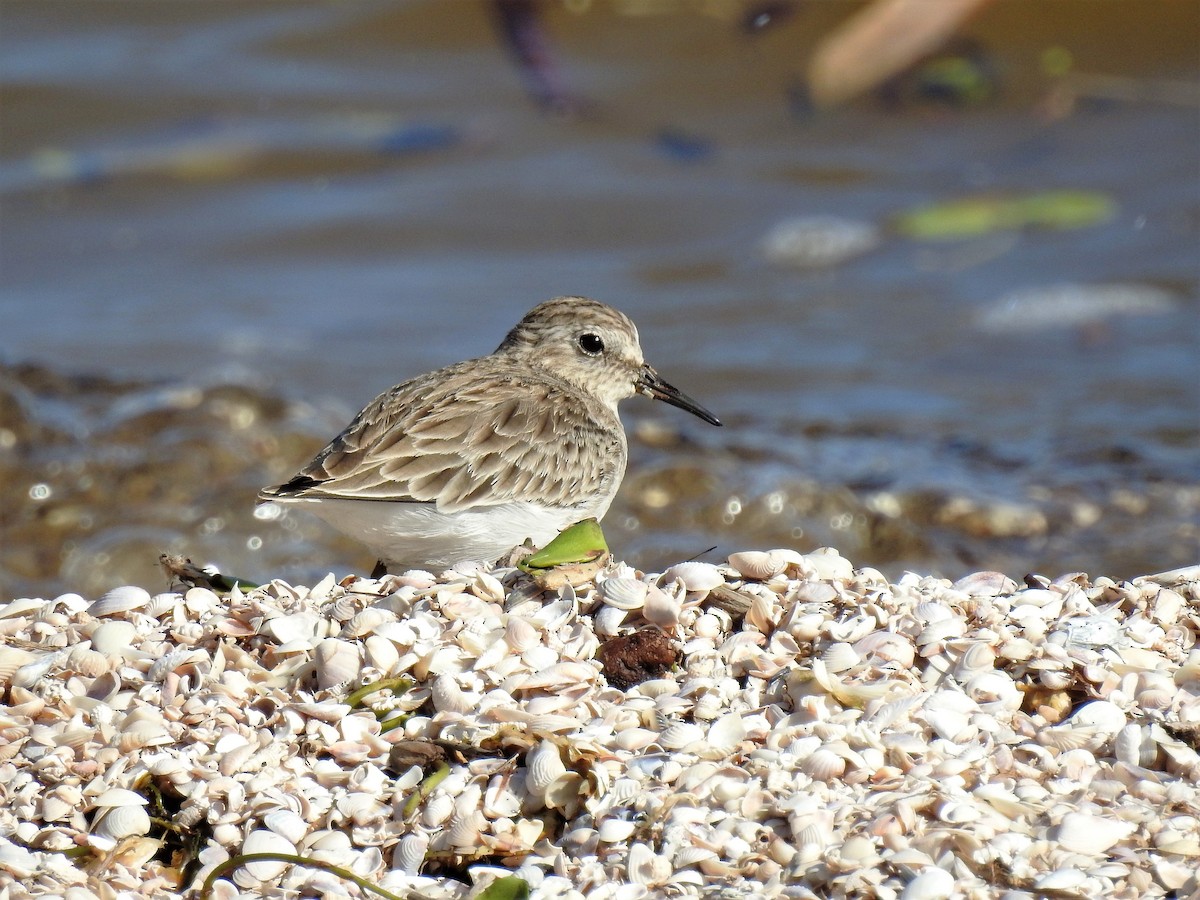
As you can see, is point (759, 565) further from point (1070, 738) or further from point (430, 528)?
point (430, 528)

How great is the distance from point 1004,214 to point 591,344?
21.6ft

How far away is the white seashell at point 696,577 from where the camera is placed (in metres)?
3.34

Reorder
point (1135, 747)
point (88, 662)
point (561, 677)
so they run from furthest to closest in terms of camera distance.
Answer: point (88, 662), point (561, 677), point (1135, 747)

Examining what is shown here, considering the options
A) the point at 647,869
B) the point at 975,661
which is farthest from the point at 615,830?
the point at 975,661

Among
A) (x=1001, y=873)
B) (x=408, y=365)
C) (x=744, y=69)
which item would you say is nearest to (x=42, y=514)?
(x=408, y=365)

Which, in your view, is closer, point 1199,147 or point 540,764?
point 540,764

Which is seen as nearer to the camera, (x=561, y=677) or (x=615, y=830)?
(x=615, y=830)

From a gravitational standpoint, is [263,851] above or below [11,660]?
below

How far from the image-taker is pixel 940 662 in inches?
123

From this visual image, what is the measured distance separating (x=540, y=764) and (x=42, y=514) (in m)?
4.20

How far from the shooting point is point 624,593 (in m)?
3.29

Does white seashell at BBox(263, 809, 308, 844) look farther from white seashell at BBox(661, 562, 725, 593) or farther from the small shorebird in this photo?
the small shorebird

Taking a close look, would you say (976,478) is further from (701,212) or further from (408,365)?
(701,212)

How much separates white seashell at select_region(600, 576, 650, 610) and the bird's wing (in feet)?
3.91
